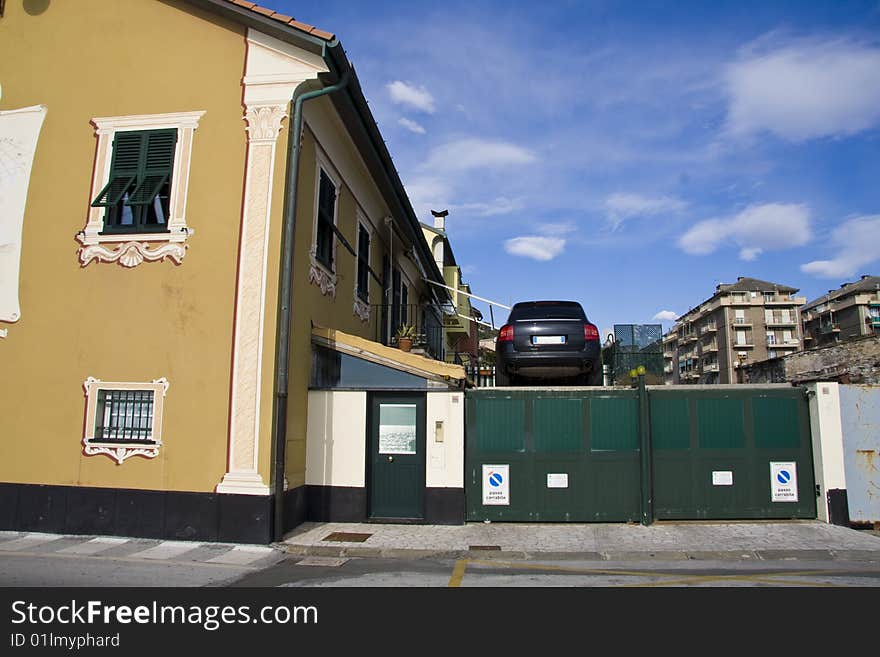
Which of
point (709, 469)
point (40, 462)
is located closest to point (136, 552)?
point (40, 462)

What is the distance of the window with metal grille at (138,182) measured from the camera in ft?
30.2

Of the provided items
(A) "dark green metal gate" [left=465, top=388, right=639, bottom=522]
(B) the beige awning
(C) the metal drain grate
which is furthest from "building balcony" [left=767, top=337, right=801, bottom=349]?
(C) the metal drain grate

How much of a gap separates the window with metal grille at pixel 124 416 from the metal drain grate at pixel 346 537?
3164mm

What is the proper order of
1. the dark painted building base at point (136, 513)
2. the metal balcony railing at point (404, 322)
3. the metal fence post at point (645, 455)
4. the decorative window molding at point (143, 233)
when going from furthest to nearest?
1. the metal balcony railing at point (404, 322)
2. the metal fence post at point (645, 455)
3. the decorative window molding at point (143, 233)
4. the dark painted building base at point (136, 513)

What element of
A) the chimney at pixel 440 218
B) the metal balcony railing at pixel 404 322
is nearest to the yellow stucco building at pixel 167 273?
the metal balcony railing at pixel 404 322

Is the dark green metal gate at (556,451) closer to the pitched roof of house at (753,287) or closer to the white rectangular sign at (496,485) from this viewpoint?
the white rectangular sign at (496,485)

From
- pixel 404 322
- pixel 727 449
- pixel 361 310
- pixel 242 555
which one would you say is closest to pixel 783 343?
pixel 404 322

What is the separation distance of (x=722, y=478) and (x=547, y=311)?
415cm

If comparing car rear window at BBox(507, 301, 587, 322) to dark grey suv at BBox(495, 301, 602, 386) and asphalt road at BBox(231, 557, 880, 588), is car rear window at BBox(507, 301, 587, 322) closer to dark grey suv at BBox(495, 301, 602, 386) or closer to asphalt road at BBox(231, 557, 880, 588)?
dark grey suv at BBox(495, 301, 602, 386)

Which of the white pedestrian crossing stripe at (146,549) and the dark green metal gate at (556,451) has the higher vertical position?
the dark green metal gate at (556,451)

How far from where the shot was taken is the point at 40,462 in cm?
892

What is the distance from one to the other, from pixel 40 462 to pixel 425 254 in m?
13.0

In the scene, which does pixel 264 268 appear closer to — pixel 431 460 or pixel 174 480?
pixel 174 480
